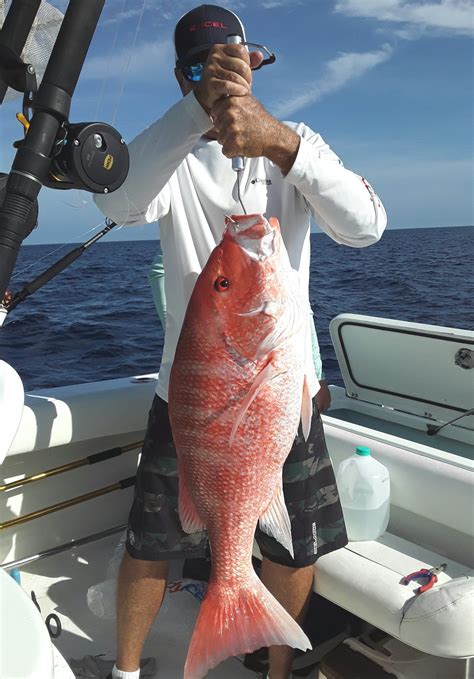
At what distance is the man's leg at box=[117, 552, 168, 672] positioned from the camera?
2.39 meters

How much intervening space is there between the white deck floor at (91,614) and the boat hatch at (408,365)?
2.03 m

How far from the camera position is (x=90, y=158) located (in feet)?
5.52

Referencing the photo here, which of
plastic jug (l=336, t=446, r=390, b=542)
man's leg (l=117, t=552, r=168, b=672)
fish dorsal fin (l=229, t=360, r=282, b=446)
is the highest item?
fish dorsal fin (l=229, t=360, r=282, b=446)

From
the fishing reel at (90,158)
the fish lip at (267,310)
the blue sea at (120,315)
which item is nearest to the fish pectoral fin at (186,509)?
the fish lip at (267,310)

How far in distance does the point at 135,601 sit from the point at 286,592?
57cm

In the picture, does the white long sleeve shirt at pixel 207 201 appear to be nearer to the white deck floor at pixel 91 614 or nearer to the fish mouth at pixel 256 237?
the fish mouth at pixel 256 237

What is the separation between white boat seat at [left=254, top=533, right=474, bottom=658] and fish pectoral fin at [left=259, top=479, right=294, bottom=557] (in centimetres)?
74

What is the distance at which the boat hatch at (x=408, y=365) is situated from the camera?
13.6 ft

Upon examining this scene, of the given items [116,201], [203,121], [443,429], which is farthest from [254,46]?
[443,429]

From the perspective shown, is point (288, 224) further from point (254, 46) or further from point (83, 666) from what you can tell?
point (83, 666)

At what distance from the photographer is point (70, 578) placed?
3.47m

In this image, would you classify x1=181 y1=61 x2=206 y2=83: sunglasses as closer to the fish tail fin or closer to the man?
the man

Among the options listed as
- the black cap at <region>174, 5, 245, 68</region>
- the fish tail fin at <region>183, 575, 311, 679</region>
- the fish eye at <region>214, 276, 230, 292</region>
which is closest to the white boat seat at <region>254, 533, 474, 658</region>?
the fish tail fin at <region>183, 575, 311, 679</region>

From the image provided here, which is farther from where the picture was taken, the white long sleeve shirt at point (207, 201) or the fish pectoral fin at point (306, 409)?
the white long sleeve shirt at point (207, 201)
